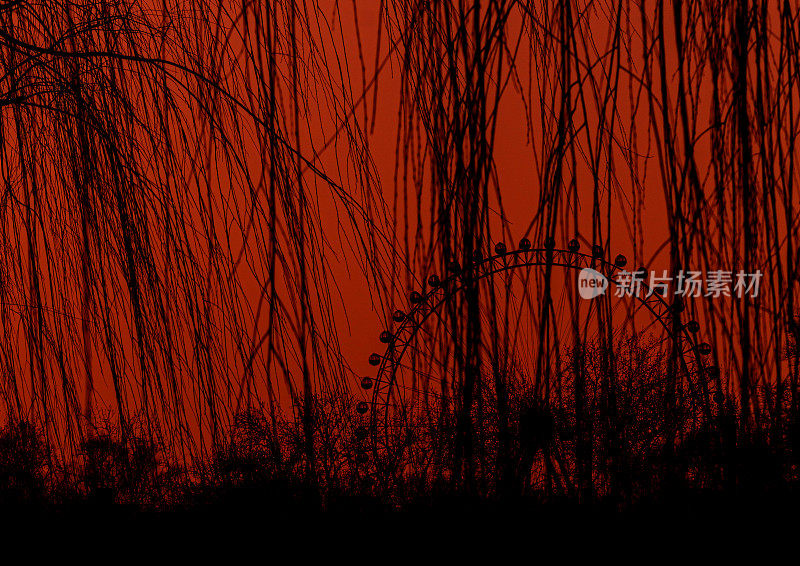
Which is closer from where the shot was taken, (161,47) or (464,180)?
(464,180)

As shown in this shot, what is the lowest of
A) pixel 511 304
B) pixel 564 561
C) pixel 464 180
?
pixel 564 561

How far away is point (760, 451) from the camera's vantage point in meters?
0.94

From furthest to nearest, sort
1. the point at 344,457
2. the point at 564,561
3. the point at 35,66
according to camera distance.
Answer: the point at 344,457 → the point at 35,66 → the point at 564,561

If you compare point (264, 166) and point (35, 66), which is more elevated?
point (35, 66)

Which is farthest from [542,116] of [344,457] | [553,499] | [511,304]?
[344,457]

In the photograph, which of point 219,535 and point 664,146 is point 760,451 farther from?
point 219,535

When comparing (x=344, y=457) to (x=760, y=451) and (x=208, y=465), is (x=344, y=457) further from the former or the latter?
(x=760, y=451)

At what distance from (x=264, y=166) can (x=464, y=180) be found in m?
0.25

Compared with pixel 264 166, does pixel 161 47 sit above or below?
above

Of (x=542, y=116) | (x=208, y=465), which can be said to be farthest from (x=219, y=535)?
(x=542, y=116)

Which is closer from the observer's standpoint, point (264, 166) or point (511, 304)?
point (264, 166)

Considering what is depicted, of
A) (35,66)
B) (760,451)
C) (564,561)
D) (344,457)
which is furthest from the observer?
(344,457)

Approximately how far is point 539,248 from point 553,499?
10.7 inches

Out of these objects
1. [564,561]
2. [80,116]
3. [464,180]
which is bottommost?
[564,561]
